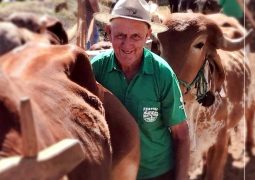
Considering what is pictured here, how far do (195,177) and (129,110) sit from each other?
378cm

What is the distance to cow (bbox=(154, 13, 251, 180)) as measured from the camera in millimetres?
4695

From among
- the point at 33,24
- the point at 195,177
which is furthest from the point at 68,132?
the point at 195,177

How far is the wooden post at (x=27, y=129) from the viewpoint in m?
1.47

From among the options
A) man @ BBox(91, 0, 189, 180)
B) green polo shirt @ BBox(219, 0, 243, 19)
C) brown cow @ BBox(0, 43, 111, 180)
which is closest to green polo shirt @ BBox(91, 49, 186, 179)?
man @ BBox(91, 0, 189, 180)

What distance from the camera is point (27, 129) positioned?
1.52 meters

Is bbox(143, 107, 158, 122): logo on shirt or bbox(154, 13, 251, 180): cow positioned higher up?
bbox(143, 107, 158, 122): logo on shirt

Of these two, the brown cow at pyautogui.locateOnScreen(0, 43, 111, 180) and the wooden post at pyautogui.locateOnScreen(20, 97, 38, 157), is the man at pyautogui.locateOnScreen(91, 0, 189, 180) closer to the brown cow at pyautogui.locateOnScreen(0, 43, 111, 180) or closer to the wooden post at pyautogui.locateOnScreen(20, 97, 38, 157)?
the brown cow at pyautogui.locateOnScreen(0, 43, 111, 180)

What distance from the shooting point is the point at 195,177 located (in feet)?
21.9

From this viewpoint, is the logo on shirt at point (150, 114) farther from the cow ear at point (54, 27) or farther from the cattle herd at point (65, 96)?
the cow ear at point (54, 27)

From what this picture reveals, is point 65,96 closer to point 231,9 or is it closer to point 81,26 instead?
point 81,26

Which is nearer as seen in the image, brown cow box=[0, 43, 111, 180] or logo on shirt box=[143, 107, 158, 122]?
brown cow box=[0, 43, 111, 180]

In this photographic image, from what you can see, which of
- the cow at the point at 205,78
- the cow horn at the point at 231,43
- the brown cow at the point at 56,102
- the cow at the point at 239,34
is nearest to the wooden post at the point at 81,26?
the cow at the point at 205,78

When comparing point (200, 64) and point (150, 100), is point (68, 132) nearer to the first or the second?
point (150, 100)

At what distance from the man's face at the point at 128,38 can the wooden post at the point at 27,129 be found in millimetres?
1472
